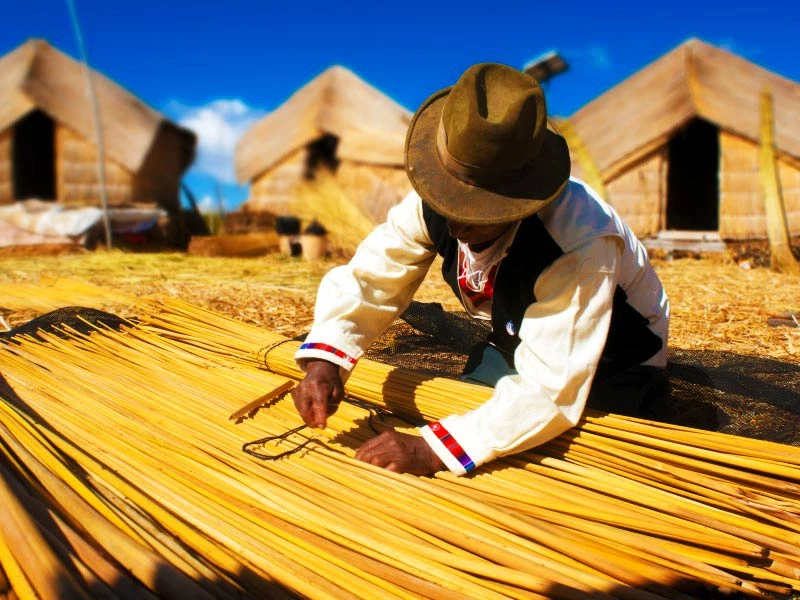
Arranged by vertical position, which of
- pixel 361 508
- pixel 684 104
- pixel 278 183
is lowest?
pixel 361 508

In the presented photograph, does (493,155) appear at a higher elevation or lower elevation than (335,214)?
lower

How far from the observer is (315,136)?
11336 millimetres

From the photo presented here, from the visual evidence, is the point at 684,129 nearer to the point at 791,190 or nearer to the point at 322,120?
the point at 791,190

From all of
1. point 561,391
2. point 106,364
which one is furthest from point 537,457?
point 106,364

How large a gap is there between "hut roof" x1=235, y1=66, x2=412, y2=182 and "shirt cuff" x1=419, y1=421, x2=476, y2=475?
930 centimetres

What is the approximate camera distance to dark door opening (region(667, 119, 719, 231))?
10602 mm

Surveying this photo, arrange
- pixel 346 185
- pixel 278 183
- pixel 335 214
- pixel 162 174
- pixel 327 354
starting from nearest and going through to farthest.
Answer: pixel 327 354 → pixel 335 214 → pixel 346 185 → pixel 162 174 → pixel 278 183

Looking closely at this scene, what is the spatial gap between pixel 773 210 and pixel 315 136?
6.95 metres

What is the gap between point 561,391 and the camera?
1.50m

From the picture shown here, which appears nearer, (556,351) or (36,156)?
(556,351)

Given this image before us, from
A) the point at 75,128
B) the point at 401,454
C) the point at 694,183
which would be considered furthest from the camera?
the point at 694,183

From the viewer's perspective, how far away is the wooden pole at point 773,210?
602 centimetres

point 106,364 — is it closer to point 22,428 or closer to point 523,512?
point 22,428

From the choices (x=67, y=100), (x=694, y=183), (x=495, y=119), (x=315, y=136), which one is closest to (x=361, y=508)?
(x=495, y=119)
